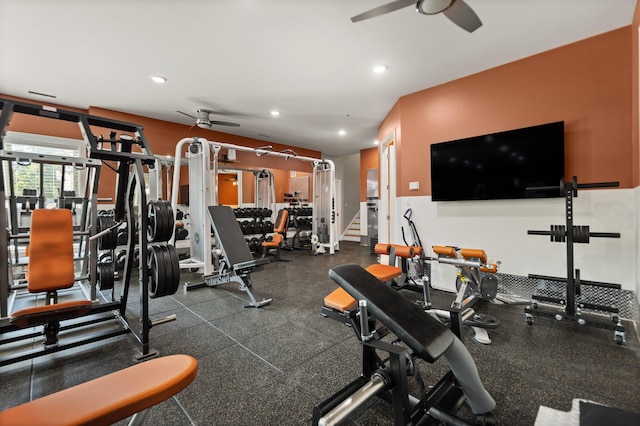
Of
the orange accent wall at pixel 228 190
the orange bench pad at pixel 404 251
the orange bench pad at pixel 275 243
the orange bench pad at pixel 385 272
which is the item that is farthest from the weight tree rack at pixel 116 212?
the orange accent wall at pixel 228 190

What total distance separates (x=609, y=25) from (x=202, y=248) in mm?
5650

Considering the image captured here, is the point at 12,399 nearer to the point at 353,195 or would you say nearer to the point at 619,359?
the point at 619,359

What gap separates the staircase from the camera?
9522 millimetres

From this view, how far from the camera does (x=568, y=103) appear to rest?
123 inches

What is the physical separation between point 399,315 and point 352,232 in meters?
8.47

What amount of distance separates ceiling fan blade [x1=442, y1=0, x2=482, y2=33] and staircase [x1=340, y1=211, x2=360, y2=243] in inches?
292

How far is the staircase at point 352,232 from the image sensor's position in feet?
31.2

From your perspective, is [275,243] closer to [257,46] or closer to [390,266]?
[390,266]

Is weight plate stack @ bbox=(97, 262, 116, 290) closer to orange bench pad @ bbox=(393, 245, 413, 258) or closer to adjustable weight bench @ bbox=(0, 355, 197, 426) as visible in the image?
adjustable weight bench @ bbox=(0, 355, 197, 426)

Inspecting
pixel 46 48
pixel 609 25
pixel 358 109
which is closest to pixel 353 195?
pixel 358 109

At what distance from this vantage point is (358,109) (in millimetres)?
5312

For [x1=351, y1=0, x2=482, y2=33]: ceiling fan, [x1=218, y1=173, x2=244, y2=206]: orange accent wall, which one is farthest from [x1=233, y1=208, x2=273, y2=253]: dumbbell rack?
[x1=351, y1=0, x2=482, y2=33]: ceiling fan

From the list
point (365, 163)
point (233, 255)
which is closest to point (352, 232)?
point (365, 163)

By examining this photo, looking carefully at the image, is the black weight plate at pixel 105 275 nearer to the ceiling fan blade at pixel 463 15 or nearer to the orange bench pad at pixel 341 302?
the orange bench pad at pixel 341 302
